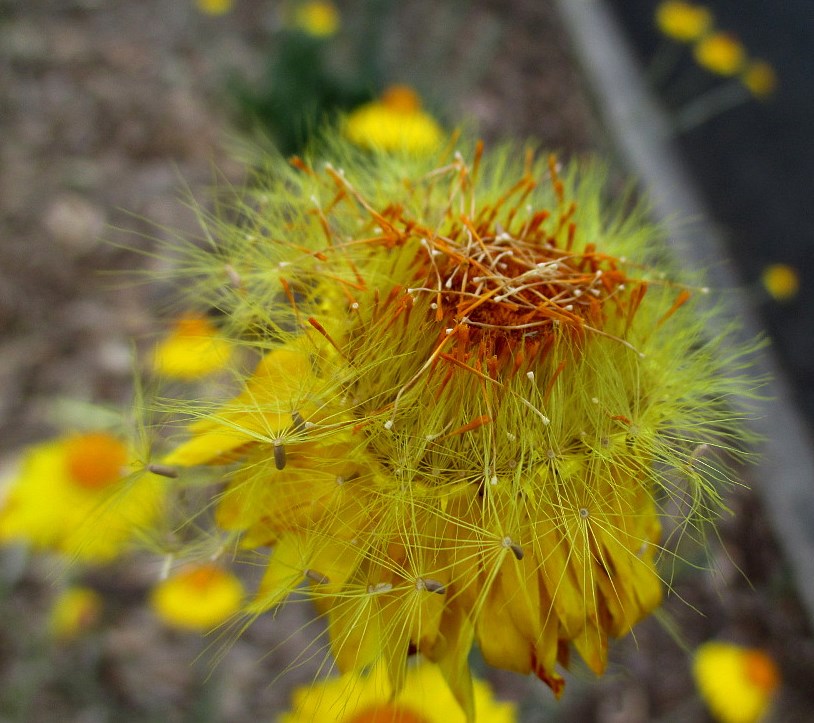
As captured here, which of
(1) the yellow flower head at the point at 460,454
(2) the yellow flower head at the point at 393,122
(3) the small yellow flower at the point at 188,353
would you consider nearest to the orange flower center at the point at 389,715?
(1) the yellow flower head at the point at 460,454

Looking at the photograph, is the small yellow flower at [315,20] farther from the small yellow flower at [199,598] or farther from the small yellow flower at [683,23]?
the small yellow flower at [199,598]

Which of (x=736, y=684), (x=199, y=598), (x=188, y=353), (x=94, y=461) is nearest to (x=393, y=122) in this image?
(x=188, y=353)

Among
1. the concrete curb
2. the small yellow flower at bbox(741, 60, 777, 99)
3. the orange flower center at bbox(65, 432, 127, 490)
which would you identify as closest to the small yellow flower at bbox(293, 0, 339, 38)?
the concrete curb

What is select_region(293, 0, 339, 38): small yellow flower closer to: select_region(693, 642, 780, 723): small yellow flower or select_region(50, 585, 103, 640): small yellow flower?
select_region(50, 585, 103, 640): small yellow flower

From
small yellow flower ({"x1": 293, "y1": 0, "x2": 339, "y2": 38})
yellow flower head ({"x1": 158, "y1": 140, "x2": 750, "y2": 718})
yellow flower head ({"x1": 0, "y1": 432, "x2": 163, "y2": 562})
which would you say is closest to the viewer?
yellow flower head ({"x1": 158, "y1": 140, "x2": 750, "y2": 718})

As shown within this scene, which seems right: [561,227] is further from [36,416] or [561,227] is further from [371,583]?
[36,416]

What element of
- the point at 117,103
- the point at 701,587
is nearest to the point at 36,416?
the point at 117,103
